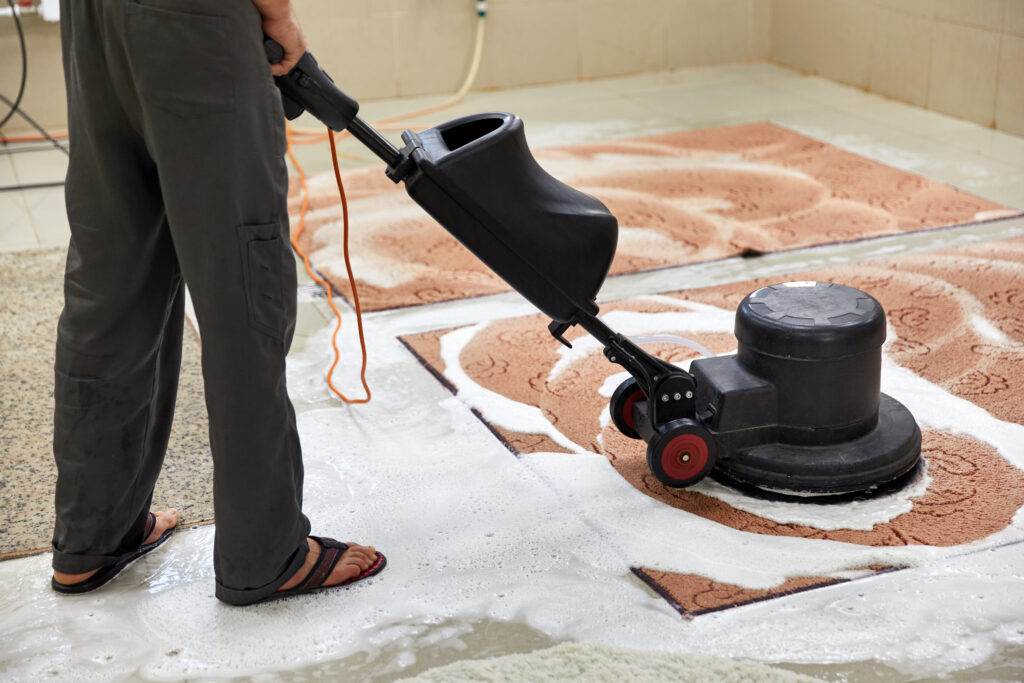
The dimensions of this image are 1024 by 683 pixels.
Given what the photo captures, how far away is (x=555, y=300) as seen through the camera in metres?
1.93

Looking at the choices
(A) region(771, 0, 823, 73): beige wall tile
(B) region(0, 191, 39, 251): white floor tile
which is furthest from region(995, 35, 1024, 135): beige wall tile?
(B) region(0, 191, 39, 251): white floor tile

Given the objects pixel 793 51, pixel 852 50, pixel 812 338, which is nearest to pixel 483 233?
pixel 812 338

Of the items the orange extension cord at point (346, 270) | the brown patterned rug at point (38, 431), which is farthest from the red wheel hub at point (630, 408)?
the brown patterned rug at point (38, 431)

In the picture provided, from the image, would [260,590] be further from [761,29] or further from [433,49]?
[761,29]

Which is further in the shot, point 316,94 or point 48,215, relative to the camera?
point 48,215

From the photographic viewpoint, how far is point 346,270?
3262 mm

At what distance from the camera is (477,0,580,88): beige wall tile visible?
5.59m

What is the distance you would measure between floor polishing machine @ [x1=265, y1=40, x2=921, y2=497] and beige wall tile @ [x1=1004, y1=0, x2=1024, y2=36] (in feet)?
9.28

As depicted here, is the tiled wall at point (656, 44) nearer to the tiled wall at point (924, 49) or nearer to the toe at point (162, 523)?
the tiled wall at point (924, 49)

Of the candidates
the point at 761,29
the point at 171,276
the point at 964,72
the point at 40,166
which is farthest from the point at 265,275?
the point at 761,29

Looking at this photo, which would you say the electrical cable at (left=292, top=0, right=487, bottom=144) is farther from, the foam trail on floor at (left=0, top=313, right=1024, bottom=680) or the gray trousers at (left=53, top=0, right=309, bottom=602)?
the gray trousers at (left=53, top=0, right=309, bottom=602)

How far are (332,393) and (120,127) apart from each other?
1.03m

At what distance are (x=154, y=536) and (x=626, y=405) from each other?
86cm

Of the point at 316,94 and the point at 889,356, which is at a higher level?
the point at 316,94
